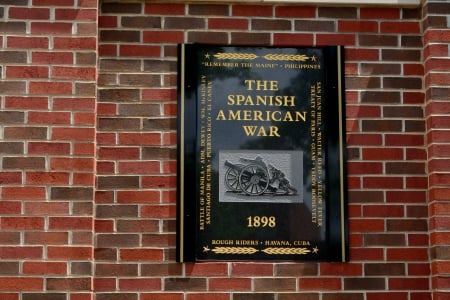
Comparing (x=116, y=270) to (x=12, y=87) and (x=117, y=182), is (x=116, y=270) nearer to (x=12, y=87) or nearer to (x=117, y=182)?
(x=117, y=182)

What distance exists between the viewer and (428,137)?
5742 millimetres

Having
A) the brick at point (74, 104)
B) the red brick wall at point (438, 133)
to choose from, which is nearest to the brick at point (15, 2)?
the brick at point (74, 104)

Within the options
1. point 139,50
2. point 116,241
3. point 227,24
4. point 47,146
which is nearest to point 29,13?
point 139,50

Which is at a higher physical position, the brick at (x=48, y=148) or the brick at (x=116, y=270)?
the brick at (x=48, y=148)

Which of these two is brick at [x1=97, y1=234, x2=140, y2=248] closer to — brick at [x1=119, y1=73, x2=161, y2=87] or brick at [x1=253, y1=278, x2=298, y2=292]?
brick at [x1=253, y1=278, x2=298, y2=292]

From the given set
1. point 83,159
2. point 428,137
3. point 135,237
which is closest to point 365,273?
point 428,137

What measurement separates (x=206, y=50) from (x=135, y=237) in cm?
118

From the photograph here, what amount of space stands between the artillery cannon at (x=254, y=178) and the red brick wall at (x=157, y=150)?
348 millimetres

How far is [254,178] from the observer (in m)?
5.66

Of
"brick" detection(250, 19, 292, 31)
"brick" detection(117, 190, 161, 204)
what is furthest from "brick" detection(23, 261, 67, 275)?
"brick" detection(250, 19, 292, 31)

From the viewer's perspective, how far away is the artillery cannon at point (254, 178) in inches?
222

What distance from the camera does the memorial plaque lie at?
5598mm

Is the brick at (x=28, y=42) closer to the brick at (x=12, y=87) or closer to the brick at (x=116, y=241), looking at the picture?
the brick at (x=12, y=87)

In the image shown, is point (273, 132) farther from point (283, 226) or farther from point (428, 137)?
point (428, 137)
